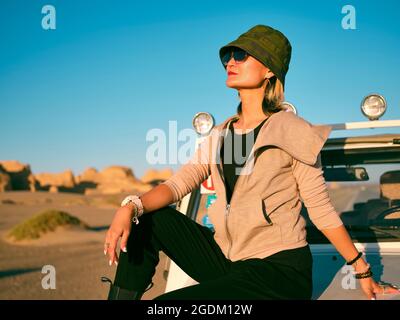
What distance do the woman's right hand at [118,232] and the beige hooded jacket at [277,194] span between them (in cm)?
39

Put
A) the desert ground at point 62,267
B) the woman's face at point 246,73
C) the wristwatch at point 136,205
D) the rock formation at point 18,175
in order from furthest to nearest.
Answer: the rock formation at point 18,175
the desert ground at point 62,267
the woman's face at point 246,73
the wristwatch at point 136,205

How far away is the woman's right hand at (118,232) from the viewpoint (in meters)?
2.39

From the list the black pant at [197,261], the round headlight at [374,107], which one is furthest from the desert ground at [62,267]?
the round headlight at [374,107]

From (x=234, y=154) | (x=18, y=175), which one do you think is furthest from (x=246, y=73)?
(x=18, y=175)

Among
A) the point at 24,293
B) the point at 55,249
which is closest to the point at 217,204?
the point at 24,293

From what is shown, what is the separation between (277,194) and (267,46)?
2.27 feet

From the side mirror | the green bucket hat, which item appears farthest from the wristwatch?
the side mirror

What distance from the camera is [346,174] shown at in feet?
12.6

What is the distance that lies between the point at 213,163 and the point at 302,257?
0.63 m

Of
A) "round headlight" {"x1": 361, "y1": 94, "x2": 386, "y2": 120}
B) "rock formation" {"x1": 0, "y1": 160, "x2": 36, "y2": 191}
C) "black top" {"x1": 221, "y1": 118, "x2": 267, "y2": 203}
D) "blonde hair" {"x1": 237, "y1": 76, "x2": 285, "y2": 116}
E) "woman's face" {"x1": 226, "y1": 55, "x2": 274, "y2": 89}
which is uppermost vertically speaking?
"woman's face" {"x1": 226, "y1": 55, "x2": 274, "y2": 89}

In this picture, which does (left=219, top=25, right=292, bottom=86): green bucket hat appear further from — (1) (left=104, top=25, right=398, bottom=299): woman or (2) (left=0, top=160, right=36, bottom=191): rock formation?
(2) (left=0, top=160, right=36, bottom=191): rock formation

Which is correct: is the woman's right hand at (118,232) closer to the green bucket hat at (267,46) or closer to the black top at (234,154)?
the black top at (234,154)

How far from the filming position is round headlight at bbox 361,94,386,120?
3.88 meters
